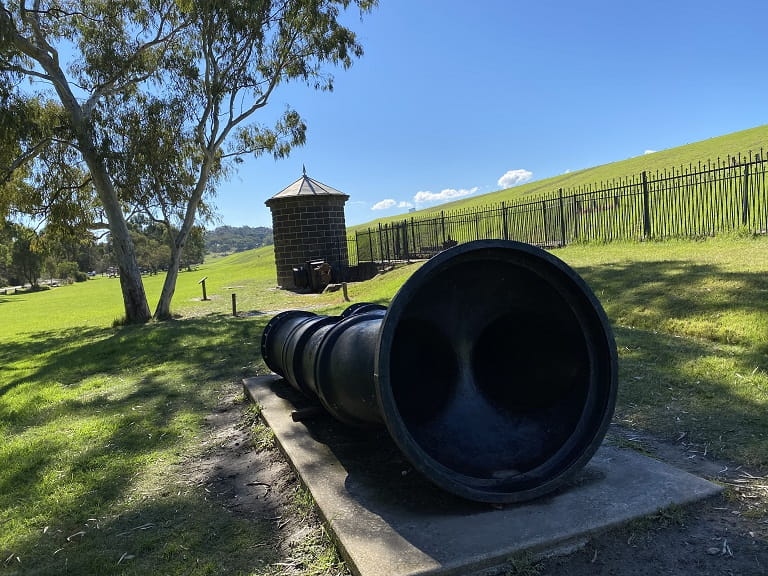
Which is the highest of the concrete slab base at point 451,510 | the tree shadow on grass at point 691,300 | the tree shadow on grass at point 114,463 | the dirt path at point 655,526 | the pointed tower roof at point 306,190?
the pointed tower roof at point 306,190

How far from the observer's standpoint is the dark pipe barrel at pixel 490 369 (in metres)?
2.63

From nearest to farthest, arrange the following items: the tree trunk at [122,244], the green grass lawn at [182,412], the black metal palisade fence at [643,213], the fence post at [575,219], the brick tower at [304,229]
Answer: the green grass lawn at [182,412], the tree trunk at [122,244], the black metal palisade fence at [643,213], the fence post at [575,219], the brick tower at [304,229]

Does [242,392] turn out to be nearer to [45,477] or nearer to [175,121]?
[45,477]

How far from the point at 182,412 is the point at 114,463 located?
1270mm

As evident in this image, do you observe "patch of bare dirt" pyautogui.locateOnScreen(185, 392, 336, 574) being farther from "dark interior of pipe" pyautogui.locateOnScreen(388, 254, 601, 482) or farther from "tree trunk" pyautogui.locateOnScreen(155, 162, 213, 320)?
"tree trunk" pyautogui.locateOnScreen(155, 162, 213, 320)

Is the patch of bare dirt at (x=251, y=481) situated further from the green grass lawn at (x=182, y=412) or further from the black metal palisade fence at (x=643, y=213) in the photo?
the black metal palisade fence at (x=643, y=213)

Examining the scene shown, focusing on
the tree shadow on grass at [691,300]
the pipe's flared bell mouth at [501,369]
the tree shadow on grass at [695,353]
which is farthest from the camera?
the tree shadow on grass at [691,300]

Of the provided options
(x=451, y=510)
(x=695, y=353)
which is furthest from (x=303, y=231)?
(x=451, y=510)

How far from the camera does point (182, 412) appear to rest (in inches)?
203

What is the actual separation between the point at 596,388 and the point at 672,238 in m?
13.7

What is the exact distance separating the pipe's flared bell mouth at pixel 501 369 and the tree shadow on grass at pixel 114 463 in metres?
1.03

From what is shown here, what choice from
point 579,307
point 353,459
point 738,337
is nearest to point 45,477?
point 353,459

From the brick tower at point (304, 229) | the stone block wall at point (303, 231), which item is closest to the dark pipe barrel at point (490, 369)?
the brick tower at point (304, 229)

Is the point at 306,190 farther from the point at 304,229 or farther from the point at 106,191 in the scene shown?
the point at 106,191
